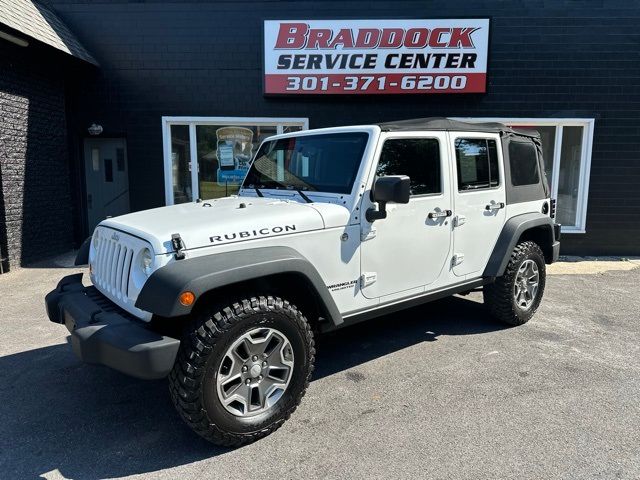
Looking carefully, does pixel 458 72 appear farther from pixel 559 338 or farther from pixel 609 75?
pixel 559 338

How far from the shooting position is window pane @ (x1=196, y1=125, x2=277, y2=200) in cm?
884

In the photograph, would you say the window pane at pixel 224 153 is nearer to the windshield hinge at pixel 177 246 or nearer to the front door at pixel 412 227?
the front door at pixel 412 227

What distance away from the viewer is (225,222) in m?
3.02

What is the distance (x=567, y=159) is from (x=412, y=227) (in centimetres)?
662

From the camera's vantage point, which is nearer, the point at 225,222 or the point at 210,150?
the point at 225,222

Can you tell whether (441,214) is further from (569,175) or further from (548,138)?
(569,175)

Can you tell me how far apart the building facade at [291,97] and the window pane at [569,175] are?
0.02 m

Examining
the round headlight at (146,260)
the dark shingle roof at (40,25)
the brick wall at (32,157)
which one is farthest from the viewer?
the brick wall at (32,157)

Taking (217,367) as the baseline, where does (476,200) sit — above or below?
above

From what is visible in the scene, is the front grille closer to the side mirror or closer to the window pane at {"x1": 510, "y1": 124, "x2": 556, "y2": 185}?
the side mirror

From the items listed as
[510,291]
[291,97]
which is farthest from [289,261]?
[291,97]

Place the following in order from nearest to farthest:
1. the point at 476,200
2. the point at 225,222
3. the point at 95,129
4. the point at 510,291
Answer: the point at 225,222 → the point at 476,200 → the point at 510,291 → the point at 95,129

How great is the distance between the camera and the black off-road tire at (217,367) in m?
2.62

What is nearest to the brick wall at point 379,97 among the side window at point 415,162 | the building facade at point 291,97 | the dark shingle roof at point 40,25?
the building facade at point 291,97
